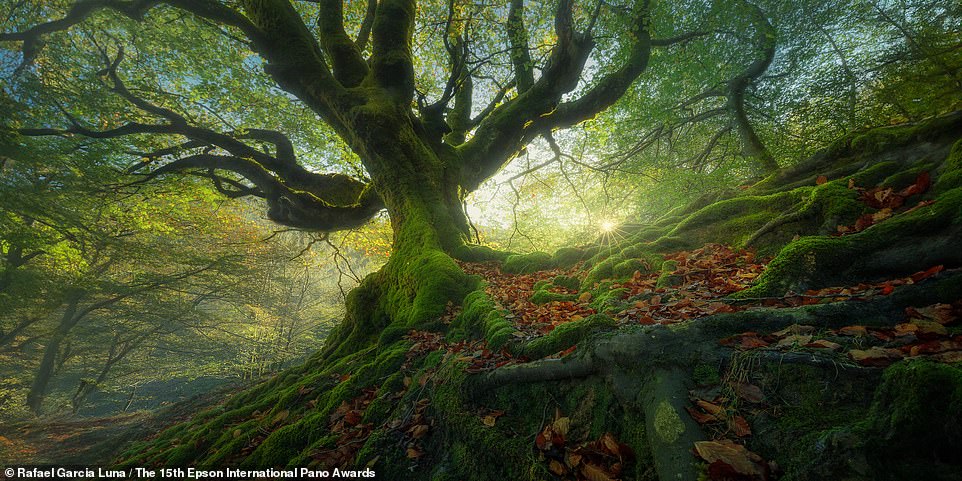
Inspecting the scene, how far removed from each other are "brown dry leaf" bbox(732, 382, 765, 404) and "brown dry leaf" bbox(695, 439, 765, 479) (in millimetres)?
234

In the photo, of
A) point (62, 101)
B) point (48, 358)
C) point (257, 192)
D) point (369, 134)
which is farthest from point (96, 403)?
point (369, 134)

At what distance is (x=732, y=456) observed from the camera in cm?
131

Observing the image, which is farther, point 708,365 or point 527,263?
point 527,263

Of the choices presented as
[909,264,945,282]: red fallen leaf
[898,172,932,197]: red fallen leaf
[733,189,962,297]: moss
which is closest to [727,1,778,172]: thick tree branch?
[898,172,932,197]: red fallen leaf

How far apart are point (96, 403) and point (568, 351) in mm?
36709

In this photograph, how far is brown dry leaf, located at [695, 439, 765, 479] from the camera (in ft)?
4.11

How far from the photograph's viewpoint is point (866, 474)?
1076 mm

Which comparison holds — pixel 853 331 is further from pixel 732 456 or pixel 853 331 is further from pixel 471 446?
pixel 471 446

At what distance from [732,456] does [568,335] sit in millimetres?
1203

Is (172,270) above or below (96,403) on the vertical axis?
above

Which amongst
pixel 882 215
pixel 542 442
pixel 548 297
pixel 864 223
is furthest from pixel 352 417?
pixel 882 215

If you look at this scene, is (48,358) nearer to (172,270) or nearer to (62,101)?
(172,270)

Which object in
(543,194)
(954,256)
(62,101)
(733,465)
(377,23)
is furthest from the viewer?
(543,194)

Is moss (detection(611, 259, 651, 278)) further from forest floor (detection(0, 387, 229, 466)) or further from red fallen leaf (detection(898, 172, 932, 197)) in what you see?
forest floor (detection(0, 387, 229, 466))
